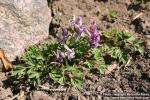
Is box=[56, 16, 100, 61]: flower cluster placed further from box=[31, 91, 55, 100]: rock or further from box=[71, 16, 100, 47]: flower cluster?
box=[31, 91, 55, 100]: rock

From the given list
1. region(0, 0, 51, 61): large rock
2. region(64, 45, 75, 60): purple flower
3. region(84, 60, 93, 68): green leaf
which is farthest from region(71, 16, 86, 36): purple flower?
region(0, 0, 51, 61): large rock

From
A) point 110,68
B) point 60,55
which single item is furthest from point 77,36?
point 110,68

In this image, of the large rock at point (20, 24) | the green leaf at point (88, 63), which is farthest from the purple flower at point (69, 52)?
the large rock at point (20, 24)

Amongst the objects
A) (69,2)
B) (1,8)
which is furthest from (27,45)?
(69,2)

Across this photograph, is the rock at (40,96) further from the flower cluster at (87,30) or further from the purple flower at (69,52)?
the flower cluster at (87,30)

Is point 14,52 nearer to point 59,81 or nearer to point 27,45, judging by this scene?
point 27,45

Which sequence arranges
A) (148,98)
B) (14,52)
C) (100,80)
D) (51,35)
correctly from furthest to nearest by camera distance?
1. (51,35)
2. (14,52)
3. (100,80)
4. (148,98)
